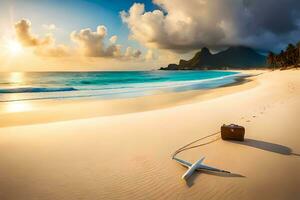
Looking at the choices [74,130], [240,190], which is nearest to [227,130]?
[240,190]

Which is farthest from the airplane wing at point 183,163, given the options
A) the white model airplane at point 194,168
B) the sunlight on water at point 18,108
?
the sunlight on water at point 18,108

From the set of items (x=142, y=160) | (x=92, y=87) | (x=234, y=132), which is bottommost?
(x=92, y=87)

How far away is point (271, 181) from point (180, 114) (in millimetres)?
7112

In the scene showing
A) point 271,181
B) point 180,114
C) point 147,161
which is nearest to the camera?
point 271,181

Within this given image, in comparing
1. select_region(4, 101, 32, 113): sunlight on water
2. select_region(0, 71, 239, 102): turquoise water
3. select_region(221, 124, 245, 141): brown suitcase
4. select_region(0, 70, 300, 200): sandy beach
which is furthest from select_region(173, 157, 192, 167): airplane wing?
select_region(0, 71, 239, 102): turquoise water

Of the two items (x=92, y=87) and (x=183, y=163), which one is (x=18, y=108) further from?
(x=92, y=87)

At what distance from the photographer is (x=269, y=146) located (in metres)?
7.13

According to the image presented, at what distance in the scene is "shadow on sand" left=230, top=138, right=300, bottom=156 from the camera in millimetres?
6660

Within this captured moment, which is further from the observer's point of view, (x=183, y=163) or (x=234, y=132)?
(x=234, y=132)

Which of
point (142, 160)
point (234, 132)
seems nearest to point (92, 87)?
point (234, 132)

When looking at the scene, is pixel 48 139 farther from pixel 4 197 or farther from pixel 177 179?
pixel 177 179

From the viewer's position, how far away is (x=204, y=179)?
5.19 m

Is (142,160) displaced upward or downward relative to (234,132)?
downward

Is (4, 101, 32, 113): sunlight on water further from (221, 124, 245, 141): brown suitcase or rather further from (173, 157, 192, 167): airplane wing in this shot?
Result: (221, 124, 245, 141): brown suitcase
